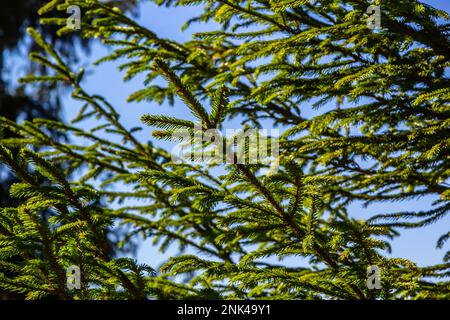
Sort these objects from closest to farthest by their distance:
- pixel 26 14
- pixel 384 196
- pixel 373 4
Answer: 1. pixel 373 4
2. pixel 384 196
3. pixel 26 14

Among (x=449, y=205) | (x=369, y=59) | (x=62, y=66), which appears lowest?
(x=449, y=205)

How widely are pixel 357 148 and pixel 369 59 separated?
0.66m

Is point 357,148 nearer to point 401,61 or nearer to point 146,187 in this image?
point 401,61

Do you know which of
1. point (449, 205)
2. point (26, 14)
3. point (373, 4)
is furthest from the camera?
point (26, 14)

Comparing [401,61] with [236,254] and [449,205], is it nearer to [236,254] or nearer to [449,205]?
[449,205]

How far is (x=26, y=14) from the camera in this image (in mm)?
10062

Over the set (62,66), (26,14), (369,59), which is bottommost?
(369,59)

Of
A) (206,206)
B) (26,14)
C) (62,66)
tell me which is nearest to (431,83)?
(206,206)

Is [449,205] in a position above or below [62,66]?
below

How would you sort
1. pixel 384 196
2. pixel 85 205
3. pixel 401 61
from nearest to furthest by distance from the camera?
1. pixel 85 205
2. pixel 401 61
3. pixel 384 196

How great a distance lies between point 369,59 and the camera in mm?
2943

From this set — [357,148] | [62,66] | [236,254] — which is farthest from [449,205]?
[62,66]

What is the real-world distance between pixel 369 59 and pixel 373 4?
57 cm

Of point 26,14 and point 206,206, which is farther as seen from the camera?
point 26,14
